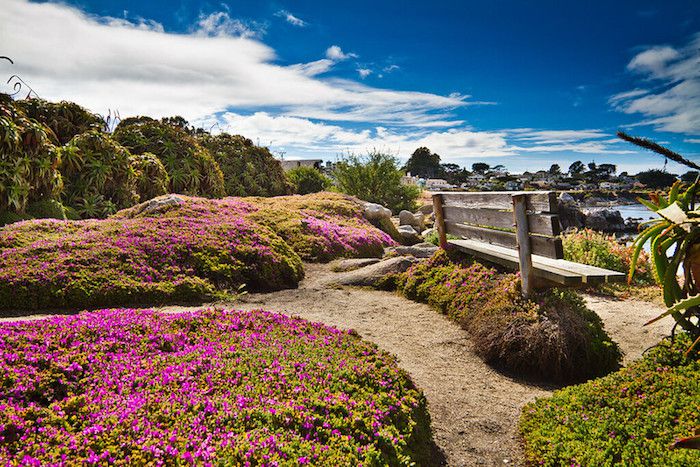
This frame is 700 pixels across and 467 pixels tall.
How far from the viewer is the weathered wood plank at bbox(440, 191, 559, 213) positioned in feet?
19.2

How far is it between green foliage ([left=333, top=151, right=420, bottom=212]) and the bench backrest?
19.7m

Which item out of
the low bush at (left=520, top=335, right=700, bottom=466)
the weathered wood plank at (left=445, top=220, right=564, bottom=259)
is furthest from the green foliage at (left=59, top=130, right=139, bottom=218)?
the low bush at (left=520, top=335, right=700, bottom=466)

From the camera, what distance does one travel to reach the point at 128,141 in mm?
18344

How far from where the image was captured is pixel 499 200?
7.30 metres

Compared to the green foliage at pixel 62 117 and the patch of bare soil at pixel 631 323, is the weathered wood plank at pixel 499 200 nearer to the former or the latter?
the patch of bare soil at pixel 631 323

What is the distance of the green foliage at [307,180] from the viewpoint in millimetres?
32375

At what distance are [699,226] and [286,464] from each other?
8.15 ft

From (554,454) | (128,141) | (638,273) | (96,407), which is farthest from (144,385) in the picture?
(128,141)

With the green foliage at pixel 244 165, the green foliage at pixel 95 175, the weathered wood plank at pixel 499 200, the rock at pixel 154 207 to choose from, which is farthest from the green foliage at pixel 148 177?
the weathered wood plank at pixel 499 200

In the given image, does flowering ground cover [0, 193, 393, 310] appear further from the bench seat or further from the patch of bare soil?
the patch of bare soil

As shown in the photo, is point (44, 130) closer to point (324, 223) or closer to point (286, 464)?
point (324, 223)

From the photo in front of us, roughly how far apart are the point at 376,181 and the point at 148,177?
645 inches

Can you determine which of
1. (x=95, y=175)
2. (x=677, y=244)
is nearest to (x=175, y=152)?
(x=95, y=175)

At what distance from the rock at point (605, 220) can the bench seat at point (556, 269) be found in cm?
2215
